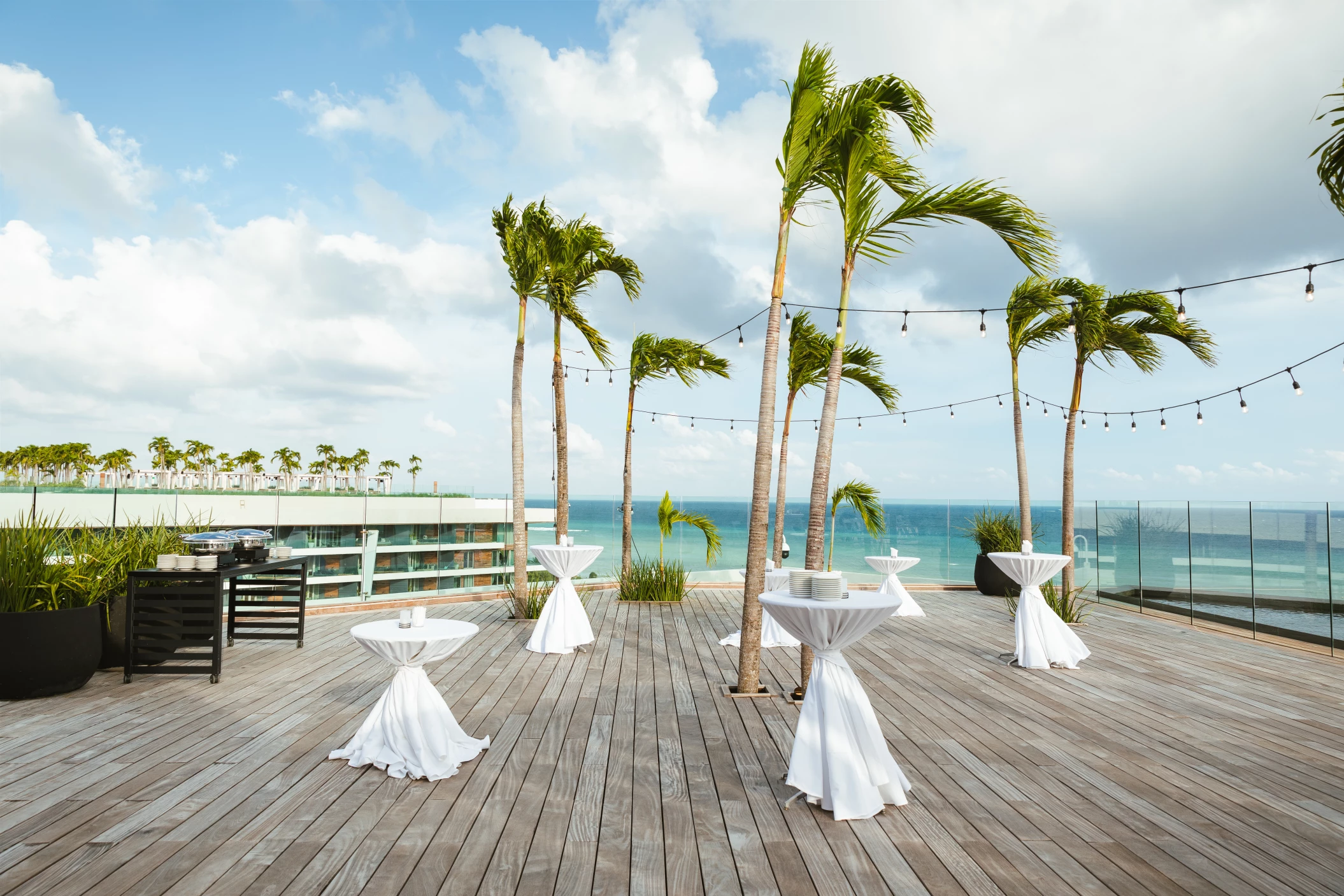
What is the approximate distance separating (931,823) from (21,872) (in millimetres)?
3017

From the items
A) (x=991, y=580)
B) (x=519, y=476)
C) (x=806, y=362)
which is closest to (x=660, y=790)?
(x=519, y=476)

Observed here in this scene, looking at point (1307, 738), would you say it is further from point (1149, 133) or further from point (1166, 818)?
point (1149, 133)

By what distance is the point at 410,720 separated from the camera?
3020 millimetres

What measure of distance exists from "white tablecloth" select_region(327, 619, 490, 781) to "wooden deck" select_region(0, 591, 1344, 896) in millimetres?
86

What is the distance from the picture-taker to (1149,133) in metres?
7.73

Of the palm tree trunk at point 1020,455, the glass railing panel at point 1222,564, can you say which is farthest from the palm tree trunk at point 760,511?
the glass railing panel at point 1222,564

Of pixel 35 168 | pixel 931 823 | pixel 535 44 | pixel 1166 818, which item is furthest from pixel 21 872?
pixel 35 168

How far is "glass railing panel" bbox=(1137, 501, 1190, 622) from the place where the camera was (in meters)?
8.14

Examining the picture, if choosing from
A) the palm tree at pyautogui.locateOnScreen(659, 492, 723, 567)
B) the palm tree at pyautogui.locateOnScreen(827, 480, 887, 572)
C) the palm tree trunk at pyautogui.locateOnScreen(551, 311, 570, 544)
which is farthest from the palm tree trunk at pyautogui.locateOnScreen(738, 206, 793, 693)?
the palm tree at pyautogui.locateOnScreen(659, 492, 723, 567)

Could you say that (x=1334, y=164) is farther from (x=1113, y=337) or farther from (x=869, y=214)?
(x=1113, y=337)

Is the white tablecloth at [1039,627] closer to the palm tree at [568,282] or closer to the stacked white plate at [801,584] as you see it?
the stacked white plate at [801,584]

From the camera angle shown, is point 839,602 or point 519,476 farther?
point 519,476

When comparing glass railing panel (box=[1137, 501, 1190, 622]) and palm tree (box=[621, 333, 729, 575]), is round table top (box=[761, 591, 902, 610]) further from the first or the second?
glass railing panel (box=[1137, 501, 1190, 622])

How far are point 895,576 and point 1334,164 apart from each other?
22.5ft
